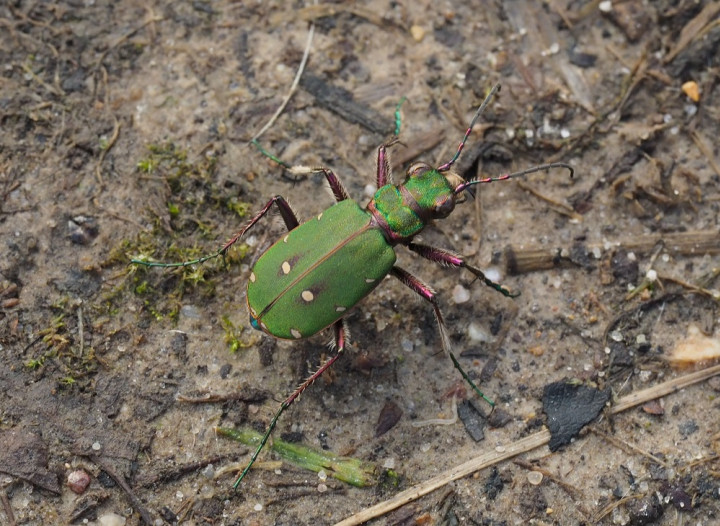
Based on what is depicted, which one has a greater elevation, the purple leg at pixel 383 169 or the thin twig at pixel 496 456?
the purple leg at pixel 383 169

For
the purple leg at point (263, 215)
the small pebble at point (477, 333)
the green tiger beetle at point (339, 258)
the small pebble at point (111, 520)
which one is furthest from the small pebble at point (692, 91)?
the small pebble at point (111, 520)

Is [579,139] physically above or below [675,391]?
above

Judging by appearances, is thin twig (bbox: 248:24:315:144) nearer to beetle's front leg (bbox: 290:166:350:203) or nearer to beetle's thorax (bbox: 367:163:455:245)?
beetle's front leg (bbox: 290:166:350:203)

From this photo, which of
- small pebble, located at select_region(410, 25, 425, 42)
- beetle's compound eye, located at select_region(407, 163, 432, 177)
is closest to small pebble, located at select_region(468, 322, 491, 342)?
beetle's compound eye, located at select_region(407, 163, 432, 177)

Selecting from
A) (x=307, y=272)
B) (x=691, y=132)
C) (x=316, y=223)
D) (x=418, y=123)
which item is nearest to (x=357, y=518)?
(x=307, y=272)

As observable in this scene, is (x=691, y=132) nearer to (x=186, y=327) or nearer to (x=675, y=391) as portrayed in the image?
(x=675, y=391)

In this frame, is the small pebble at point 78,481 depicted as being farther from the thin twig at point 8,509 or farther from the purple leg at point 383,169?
the purple leg at point 383,169

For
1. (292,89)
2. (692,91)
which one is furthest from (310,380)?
(692,91)
